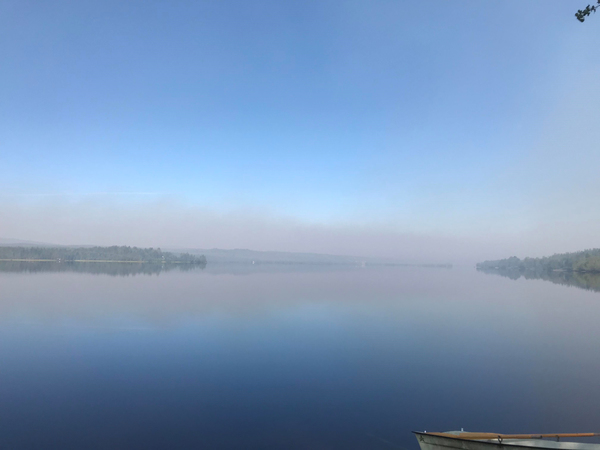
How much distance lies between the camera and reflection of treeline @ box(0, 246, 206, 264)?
148m

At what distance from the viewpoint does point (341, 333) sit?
20438mm

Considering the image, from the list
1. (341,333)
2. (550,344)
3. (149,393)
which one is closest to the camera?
(149,393)

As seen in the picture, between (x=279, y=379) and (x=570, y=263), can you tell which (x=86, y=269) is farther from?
(x=570, y=263)

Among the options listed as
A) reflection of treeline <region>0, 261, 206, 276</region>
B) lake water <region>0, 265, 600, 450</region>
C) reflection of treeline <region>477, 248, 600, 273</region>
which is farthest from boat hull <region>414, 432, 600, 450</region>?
reflection of treeline <region>477, 248, 600, 273</region>

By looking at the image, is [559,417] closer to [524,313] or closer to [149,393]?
[149,393]

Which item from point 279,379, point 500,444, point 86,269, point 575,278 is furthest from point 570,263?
point 86,269

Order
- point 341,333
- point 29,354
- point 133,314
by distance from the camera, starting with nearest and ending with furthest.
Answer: point 29,354 < point 341,333 < point 133,314

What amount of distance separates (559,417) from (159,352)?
48.0ft

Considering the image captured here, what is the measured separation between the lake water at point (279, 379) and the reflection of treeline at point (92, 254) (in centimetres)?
15299

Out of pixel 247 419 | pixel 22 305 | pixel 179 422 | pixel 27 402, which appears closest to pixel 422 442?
pixel 247 419

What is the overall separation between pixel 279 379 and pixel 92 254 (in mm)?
180986

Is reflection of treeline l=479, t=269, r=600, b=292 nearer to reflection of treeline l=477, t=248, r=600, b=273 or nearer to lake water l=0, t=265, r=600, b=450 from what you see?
reflection of treeline l=477, t=248, r=600, b=273

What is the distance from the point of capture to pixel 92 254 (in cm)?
16638

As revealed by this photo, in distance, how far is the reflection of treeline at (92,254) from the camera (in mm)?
147750
